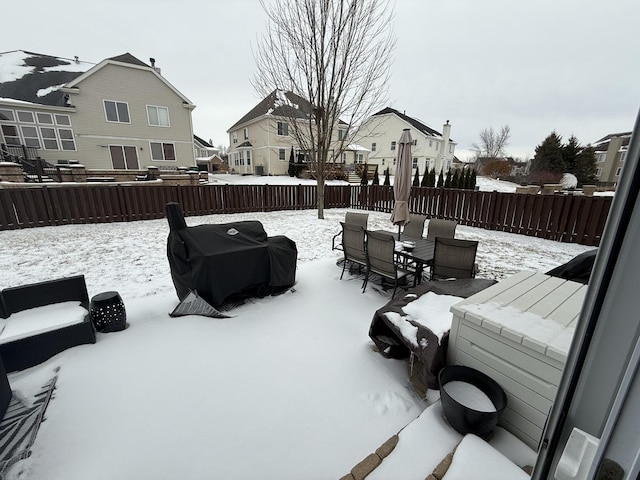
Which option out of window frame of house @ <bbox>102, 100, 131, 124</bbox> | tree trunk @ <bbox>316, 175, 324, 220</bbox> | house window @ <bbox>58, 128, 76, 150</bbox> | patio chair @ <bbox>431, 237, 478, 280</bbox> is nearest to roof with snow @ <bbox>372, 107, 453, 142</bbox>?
tree trunk @ <bbox>316, 175, 324, 220</bbox>

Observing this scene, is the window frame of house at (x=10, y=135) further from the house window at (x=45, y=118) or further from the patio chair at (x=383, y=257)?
the patio chair at (x=383, y=257)

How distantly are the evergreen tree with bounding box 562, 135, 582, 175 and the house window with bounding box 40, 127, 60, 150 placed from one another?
34.5m

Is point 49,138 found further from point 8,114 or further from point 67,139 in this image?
point 8,114

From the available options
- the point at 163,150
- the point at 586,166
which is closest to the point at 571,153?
the point at 586,166

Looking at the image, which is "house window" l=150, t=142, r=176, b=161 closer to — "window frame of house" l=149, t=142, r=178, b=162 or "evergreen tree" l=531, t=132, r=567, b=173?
"window frame of house" l=149, t=142, r=178, b=162

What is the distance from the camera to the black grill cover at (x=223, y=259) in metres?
3.46

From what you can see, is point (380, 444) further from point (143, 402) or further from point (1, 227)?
point (1, 227)

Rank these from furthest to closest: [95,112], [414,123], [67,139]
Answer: [414,123] → [95,112] → [67,139]

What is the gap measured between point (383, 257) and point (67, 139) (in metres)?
19.6

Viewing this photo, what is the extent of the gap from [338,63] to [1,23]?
8925 mm

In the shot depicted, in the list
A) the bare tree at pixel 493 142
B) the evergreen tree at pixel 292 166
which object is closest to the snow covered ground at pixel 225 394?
the evergreen tree at pixel 292 166

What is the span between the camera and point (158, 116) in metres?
16.9

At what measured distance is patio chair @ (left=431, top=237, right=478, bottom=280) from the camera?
3549 mm

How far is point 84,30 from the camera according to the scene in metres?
9.59
